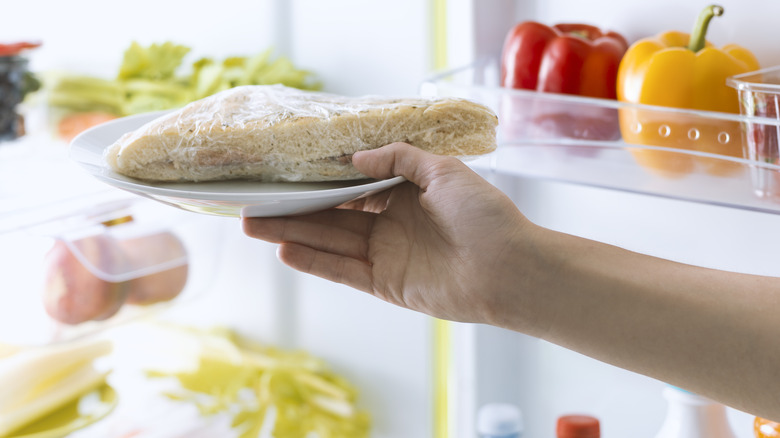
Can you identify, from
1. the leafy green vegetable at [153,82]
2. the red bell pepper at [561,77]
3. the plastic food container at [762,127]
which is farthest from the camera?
the leafy green vegetable at [153,82]

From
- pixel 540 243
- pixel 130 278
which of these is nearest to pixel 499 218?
pixel 540 243

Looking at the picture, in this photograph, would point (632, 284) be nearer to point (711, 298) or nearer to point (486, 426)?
point (711, 298)

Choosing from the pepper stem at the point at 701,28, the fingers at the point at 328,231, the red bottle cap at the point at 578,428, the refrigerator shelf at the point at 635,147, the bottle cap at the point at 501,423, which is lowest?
the bottle cap at the point at 501,423

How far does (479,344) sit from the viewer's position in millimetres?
1051

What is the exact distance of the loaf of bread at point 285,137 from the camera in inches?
22.8

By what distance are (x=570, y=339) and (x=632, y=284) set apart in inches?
2.6

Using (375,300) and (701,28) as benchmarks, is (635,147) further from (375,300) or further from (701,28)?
(375,300)

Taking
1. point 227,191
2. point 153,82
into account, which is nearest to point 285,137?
point 227,191

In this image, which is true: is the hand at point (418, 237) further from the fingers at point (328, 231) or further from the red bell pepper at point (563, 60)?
the red bell pepper at point (563, 60)

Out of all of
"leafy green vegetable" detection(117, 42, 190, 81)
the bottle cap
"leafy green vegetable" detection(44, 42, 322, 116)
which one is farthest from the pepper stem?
"leafy green vegetable" detection(117, 42, 190, 81)

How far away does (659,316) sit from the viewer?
1.86 feet

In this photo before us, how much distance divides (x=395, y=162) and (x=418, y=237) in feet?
0.39

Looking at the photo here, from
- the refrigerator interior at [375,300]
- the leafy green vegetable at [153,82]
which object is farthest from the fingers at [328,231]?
the leafy green vegetable at [153,82]

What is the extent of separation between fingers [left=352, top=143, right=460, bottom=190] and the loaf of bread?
3 cm
